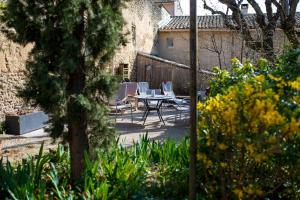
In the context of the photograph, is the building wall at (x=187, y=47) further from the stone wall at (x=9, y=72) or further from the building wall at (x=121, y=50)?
the stone wall at (x=9, y=72)

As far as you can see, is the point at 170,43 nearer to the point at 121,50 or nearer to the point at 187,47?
the point at 187,47

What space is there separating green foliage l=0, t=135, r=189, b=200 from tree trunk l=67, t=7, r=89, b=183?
0.46 feet

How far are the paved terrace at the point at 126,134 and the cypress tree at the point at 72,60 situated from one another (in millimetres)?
1779

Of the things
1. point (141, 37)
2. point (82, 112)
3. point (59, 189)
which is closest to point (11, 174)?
point (59, 189)

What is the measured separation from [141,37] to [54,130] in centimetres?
1711

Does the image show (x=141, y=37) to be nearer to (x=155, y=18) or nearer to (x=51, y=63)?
(x=155, y=18)

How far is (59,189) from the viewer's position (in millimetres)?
3643

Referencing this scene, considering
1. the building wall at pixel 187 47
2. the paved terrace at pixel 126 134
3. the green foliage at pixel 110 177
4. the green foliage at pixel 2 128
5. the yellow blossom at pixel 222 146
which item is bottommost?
the paved terrace at pixel 126 134

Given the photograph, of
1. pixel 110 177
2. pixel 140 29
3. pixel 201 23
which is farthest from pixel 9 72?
pixel 201 23

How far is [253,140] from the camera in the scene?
8.26 feet

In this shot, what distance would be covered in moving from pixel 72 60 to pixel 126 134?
17.7ft

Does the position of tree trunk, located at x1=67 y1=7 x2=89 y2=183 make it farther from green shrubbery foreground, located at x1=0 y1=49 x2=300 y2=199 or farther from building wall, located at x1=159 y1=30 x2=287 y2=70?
building wall, located at x1=159 y1=30 x2=287 y2=70

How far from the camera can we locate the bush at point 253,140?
2484mm

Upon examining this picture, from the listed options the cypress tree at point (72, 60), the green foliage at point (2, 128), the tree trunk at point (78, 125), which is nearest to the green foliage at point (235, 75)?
the cypress tree at point (72, 60)
